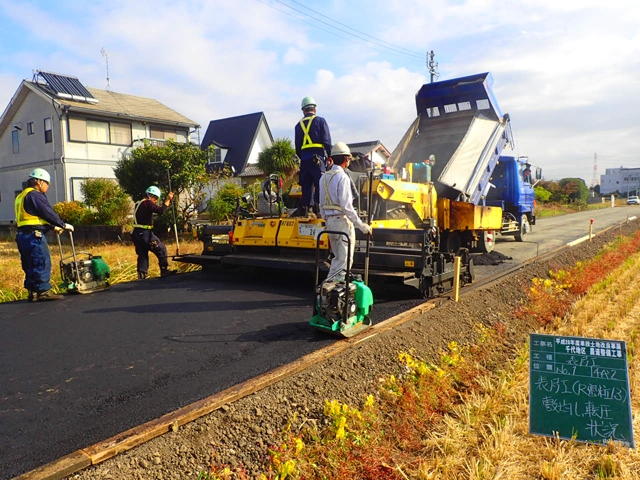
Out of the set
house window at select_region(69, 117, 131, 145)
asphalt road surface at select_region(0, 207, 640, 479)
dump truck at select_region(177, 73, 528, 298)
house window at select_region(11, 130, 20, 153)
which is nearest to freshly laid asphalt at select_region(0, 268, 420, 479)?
asphalt road surface at select_region(0, 207, 640, 479)

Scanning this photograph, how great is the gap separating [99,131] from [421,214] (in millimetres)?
18424

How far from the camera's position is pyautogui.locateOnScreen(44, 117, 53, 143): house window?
2127 centimetres

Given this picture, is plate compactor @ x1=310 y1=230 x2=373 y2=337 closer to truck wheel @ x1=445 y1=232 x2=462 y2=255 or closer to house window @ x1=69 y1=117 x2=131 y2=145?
truck wheel @ x1=445 y1=232 x2=462 y2=255

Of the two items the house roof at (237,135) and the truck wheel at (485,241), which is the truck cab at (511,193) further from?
the house roof at (237,135)

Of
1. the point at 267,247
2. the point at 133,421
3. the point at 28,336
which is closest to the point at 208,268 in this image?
the point at 267,247

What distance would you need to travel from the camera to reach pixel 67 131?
2053 centimetres

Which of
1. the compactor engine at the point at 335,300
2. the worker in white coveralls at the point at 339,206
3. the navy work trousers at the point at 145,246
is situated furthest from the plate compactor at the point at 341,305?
the navy work trousers at the point at 145,246

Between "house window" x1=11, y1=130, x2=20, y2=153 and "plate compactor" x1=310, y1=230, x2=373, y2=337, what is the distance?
81.1ft

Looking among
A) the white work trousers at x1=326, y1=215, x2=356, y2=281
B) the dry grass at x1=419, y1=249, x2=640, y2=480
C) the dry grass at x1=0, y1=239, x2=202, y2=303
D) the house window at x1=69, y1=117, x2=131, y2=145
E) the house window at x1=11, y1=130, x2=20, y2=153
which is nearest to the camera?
the dry grass at x1=419, y1=249, x2=640, y2=480

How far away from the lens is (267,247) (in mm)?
7336

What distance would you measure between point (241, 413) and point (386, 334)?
1.88 metres

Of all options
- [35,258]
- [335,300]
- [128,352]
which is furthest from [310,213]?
[35,258]

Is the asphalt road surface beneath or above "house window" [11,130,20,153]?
beneath

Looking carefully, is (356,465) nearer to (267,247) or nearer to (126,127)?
(267,247)
